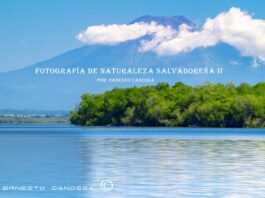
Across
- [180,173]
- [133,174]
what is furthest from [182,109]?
[133,174]

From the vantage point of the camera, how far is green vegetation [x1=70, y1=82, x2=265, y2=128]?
→ 67500 mm

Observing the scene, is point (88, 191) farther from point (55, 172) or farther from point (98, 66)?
point (55, 172)

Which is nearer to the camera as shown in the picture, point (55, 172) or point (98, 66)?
point (98, 66)

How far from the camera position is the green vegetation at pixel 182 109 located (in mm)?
67500

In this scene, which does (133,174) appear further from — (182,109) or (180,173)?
(182,109)

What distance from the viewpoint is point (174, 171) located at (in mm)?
17859

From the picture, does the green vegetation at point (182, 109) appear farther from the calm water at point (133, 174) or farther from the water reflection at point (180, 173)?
the calm water at point (133, 174)

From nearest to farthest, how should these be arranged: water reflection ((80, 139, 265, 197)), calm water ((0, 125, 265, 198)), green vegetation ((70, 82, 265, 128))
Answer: calm water ((0, 125, 265, 198)), water reflection ((80, 139, 265, 197)), green vegetation ((70, 82, 265, 128))

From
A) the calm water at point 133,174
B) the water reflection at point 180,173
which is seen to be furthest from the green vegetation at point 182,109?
the calm water at point 133,174

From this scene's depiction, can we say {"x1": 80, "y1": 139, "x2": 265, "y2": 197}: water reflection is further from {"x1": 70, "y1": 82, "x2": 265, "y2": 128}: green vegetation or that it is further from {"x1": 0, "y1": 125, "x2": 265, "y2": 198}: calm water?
{"x1": 70, "y1": 82, "x2": 265, "y2": 128}: green vegetation

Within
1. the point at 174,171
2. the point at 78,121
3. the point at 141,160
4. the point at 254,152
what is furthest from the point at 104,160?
the point at 78,121

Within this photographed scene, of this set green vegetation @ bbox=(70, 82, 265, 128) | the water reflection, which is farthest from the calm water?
green vegetation @ bbox=(70, 82, 265, 128)

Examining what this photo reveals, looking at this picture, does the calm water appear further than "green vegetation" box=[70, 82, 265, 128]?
No

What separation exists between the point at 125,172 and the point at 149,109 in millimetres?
51514
